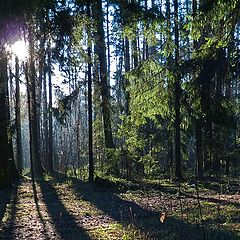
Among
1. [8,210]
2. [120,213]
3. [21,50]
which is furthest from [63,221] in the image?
[21,50]

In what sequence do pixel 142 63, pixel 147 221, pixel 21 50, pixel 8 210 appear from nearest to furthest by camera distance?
pixel 147 221
pixel 8 210
pixel 21 50
pixel 142 63

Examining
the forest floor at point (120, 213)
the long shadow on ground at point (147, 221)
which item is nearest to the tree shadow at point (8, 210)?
the forest floor at point (120, 213)

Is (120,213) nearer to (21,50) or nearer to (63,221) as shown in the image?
(63,221)

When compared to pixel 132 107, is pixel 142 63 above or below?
above

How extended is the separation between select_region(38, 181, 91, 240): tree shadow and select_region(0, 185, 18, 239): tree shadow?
2.67 feet

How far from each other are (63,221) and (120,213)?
1.18m

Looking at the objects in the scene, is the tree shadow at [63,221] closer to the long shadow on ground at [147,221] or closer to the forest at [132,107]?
the forest at [132,107]

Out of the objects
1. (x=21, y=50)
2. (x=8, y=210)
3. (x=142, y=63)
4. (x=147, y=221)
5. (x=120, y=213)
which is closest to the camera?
(x=147, y=221)

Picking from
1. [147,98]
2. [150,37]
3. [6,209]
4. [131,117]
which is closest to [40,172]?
[131,117]

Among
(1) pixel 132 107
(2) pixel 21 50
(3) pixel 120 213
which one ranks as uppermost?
(2) pixel 21 50

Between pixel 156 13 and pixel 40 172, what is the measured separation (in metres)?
13.1

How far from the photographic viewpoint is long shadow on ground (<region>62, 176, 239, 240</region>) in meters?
5.61

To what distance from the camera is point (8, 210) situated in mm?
8586

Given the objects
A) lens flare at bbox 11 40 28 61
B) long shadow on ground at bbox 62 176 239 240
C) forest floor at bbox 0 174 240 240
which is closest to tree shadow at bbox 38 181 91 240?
forest floor at bbox 0 174 240 240
